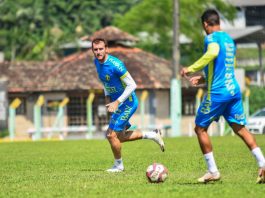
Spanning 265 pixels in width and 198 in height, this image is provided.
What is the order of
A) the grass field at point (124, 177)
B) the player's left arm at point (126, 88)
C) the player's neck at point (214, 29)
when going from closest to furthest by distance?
the grass field at point (124, 177), the player's neck at point (214, 29), the player's left arm at point (126, 88)

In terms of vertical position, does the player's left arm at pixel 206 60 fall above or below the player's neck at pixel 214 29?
below

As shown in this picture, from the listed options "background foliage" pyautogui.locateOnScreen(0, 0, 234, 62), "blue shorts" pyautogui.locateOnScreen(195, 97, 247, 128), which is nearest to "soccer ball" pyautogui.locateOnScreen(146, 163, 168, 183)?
"blue shorts" pyautogui.locateOnScreen(195, 97, 247, 128)

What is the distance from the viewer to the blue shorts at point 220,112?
11719mm

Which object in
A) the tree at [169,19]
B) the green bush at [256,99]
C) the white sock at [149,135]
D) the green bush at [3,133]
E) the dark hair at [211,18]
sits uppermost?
the tree at [169,19]

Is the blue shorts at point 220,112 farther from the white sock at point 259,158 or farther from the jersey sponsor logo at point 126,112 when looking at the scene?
the jersey sponsor logo at point 126,112

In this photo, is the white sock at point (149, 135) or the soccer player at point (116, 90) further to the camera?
the white sock at point (149, 135)

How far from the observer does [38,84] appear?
5678 centimetres

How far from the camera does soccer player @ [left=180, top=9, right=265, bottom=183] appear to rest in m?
11.6

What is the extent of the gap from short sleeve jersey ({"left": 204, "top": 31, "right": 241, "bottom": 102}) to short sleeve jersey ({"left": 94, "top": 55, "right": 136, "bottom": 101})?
10.4 feet

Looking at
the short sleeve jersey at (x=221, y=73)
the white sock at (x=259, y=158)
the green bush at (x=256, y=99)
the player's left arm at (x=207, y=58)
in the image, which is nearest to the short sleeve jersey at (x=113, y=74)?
the short sleeve jersey at (x=221, y=73)

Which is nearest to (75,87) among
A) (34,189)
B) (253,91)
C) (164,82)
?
(164,82)

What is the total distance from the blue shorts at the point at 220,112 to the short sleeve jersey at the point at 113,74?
3.11 metres

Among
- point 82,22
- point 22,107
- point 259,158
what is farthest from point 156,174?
point 82,22

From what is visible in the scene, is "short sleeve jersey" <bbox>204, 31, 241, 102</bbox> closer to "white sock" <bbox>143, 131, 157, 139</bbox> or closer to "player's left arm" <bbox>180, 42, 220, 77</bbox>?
"player's left arm" <bbox>180, 42, 220, 77</bbox>
